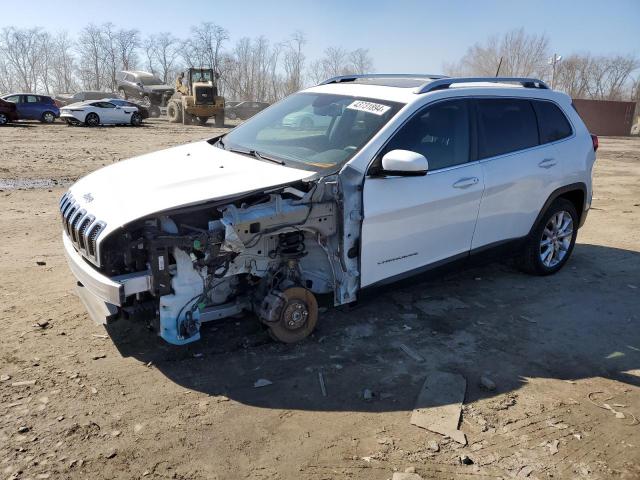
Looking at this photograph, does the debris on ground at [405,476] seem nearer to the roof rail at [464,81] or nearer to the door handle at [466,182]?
the door handle at [466,182]

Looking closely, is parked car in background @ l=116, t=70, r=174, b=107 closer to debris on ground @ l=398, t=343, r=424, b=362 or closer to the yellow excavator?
the yellow excavator

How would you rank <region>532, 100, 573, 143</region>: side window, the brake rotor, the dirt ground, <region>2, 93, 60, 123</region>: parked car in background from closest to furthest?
the dirt ground → the brake rotor → <region>532, 100, 573, 143</region>: side window → <region>2, 93, 60, 123</region>: parked car in background

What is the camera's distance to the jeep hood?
3309mm

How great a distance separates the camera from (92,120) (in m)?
26.2

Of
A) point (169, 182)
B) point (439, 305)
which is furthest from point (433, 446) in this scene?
point (169, 182)

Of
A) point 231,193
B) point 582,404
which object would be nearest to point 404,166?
point 231,193

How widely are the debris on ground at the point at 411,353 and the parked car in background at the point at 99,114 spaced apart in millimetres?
25707

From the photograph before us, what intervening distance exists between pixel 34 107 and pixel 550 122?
27809mm

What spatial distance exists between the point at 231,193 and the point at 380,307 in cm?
194

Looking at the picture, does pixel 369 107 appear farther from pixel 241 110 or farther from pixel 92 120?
pixel 241 110

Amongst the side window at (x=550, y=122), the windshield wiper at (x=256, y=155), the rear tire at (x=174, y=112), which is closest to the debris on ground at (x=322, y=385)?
the windshield wiper at (x=256, y=155)

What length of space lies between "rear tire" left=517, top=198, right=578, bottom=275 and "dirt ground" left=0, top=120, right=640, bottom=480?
0.72 ft

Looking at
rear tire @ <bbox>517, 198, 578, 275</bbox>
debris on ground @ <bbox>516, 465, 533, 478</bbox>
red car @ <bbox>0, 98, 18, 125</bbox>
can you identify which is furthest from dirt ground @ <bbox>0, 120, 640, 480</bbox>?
red car @ <bbox>0, 98, 18, 125</bbox>

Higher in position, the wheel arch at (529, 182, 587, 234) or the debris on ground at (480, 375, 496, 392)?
the wheel arch at (529, 182, 587, 234)
